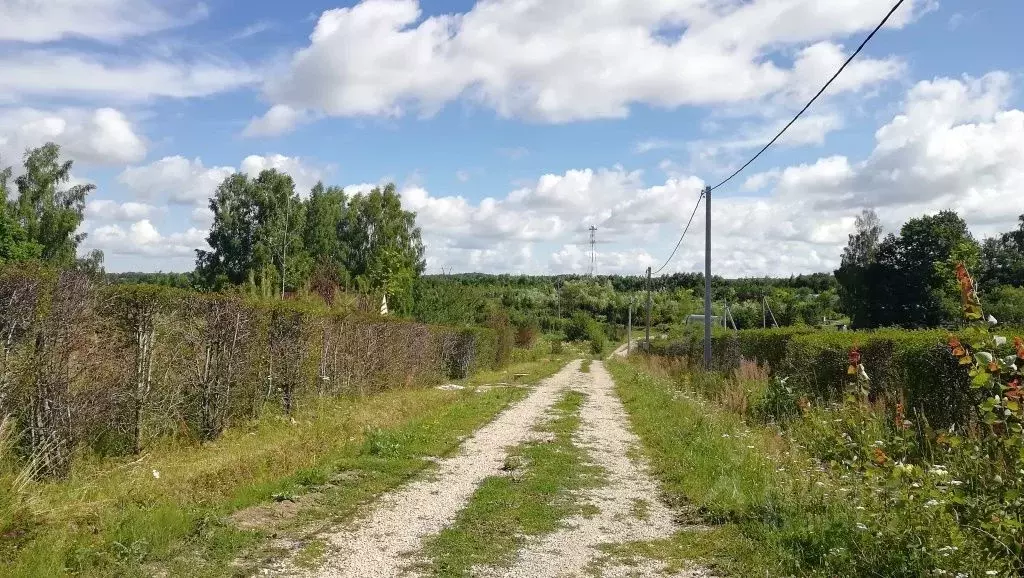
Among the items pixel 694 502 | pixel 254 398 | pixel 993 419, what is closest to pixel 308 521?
pixel 694 502

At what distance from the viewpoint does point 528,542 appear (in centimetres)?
620

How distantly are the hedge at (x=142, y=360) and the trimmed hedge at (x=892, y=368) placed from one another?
8.01m

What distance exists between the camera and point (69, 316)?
7383 mm

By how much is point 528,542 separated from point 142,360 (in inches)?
232

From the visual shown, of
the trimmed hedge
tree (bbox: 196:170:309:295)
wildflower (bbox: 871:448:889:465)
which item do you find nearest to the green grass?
wildflower (bbox: 871:448:889:465)

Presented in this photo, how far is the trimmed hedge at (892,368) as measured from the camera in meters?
9.20

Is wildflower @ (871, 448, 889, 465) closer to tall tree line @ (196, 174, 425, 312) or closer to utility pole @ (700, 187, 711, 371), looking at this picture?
utility pole @ (700, 187, 711, 371)

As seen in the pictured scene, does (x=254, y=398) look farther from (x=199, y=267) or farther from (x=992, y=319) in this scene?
(x=199, y=267)

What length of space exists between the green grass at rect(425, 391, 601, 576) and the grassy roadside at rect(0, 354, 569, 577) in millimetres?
1210

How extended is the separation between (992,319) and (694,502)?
468cm

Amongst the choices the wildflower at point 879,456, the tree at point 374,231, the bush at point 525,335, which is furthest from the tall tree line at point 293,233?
the wildflower at point 879,456

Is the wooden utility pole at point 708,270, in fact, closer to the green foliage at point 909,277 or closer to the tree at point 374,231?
the green foliage at point 909,277

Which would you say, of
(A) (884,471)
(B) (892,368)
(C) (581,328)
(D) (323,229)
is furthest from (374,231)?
(A) (884,471)

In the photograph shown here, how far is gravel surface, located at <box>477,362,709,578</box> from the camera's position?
5.51 metres
